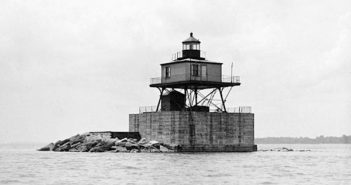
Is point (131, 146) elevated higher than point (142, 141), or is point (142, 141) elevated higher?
point (142, 141)

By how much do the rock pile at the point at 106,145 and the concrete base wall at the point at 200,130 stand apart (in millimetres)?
899

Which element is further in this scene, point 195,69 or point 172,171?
point 195,69

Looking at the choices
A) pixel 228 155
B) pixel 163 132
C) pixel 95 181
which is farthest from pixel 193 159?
pixel 95 181

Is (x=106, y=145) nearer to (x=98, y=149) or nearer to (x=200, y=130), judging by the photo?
(x=98, y=149)

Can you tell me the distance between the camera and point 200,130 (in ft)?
215

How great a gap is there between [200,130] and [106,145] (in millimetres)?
9345

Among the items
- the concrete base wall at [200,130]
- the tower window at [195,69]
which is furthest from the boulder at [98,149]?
the tower window at [195,69]

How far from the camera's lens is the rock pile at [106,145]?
2579 inches

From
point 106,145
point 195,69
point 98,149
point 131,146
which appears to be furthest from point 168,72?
point 98,149

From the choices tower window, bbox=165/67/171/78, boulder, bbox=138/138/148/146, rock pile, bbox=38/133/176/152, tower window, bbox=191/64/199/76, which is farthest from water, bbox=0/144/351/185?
tower window, bbox=165/67/171/78

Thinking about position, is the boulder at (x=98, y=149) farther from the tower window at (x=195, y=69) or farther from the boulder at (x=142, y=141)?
the tower window at (x=195, y=69)

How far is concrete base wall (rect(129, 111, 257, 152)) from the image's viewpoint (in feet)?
213

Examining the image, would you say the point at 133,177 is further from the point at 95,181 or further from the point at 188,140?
the point at 188,140

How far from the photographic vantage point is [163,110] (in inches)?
2729
